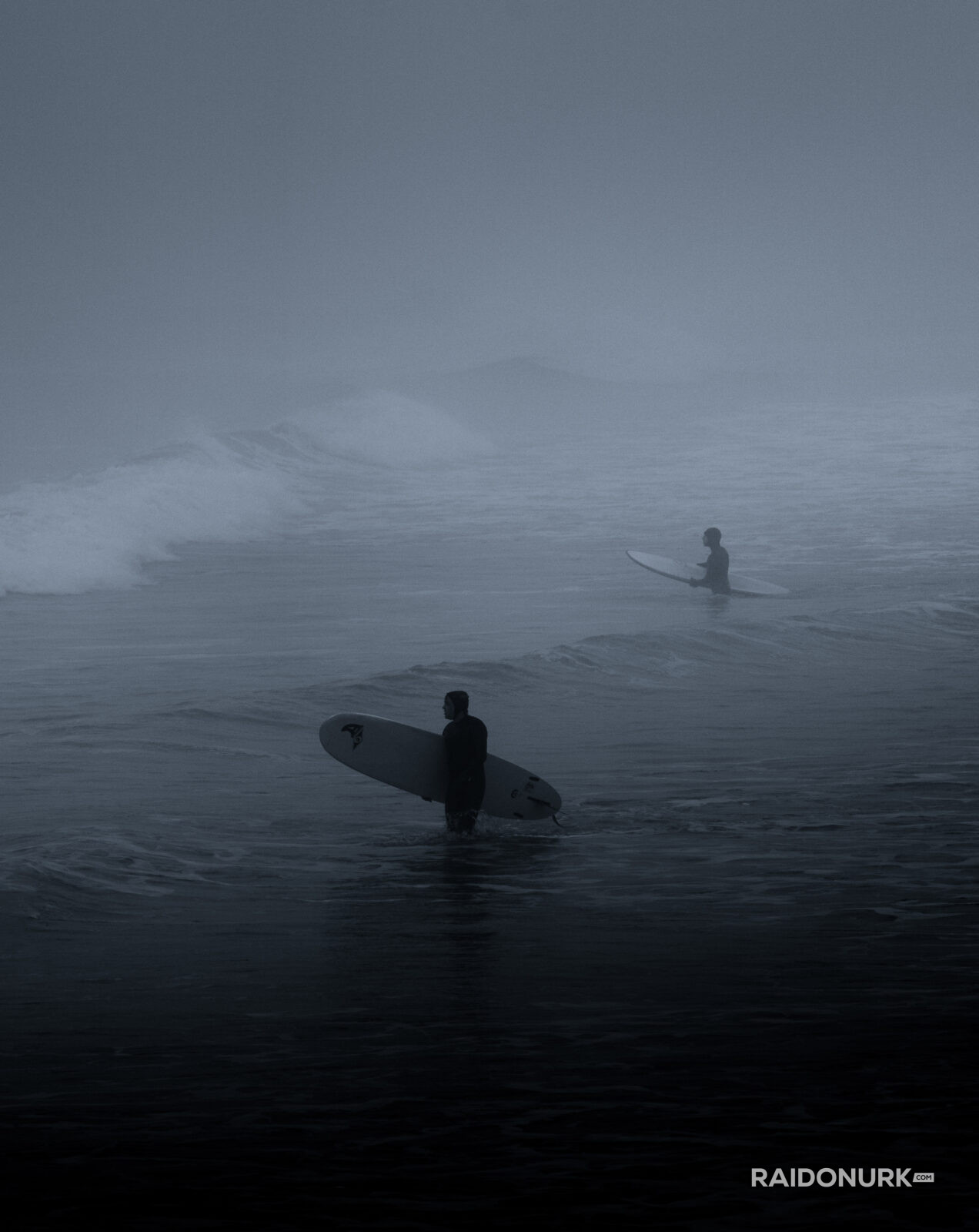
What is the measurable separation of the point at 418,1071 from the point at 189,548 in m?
26.7

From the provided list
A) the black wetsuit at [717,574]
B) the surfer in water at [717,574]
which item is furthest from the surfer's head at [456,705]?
the black wetsuit at [717,574]

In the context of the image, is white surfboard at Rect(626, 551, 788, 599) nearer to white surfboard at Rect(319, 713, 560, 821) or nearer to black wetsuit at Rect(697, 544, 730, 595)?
black wetsuit at Rect(697, 544, 730, 595)

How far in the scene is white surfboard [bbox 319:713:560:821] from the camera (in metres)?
10.1

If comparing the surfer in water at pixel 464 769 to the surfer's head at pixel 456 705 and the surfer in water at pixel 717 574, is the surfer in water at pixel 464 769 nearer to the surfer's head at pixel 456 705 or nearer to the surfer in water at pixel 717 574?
the surfer's head at pixel 456 705

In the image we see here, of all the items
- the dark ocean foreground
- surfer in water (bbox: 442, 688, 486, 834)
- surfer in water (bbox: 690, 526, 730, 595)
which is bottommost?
the dark ocean foreground

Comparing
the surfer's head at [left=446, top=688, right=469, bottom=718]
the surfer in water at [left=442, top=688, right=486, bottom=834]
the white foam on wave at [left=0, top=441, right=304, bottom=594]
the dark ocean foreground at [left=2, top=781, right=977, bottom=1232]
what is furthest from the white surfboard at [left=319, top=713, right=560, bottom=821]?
the white foam on wave at [left=0, top=441, right=304, bottom=594]

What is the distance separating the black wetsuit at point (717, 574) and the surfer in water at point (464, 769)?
12830 mm

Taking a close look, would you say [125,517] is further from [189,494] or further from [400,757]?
[400,757]

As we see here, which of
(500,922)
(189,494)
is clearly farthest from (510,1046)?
(189,494)

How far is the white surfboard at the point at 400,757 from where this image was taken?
10.1 meters

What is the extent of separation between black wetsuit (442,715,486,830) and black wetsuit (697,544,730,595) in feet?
42.1

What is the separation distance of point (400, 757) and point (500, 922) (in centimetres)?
279

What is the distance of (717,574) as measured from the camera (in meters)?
22.2

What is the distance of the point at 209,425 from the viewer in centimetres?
9412
